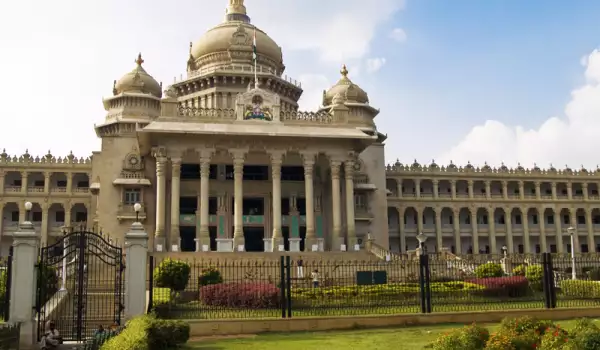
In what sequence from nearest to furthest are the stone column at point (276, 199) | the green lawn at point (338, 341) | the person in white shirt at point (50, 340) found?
the green lawn at point (338, 341) → the person in white shirt at point (50, 340) → the stone column at point (276, 199)

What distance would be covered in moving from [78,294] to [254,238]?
24.9 m

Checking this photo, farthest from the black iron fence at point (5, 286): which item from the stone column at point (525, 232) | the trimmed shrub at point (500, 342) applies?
the stone column at point (525, 232)

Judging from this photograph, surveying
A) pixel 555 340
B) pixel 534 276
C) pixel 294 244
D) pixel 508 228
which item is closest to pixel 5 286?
pixel 555 340

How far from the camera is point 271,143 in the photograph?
121 feet

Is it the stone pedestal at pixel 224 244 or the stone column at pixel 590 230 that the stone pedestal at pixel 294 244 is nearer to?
the stone pedestal at pixel 224 244

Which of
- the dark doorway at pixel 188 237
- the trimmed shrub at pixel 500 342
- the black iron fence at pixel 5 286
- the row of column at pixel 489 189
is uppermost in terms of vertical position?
the row of column at pixel 489 189

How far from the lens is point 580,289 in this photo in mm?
23078

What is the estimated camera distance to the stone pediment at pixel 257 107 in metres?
37.8

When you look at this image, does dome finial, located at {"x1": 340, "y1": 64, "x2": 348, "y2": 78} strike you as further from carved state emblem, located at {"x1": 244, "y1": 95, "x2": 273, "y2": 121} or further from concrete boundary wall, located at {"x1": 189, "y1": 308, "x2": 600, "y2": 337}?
concrete boundary wall, located at {"x1": 189, "y1": 308, "x2": 600, "y2": 337}

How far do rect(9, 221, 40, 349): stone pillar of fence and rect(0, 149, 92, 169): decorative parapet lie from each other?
38.7 metres

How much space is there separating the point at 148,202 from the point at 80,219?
14.8 meters

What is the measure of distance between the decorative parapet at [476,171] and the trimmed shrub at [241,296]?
38769mm

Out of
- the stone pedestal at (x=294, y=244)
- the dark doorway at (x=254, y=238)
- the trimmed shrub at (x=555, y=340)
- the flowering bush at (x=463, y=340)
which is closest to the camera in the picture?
the trimmed shrub at (x=555, y=340)

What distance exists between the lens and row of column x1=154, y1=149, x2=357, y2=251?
116ft
